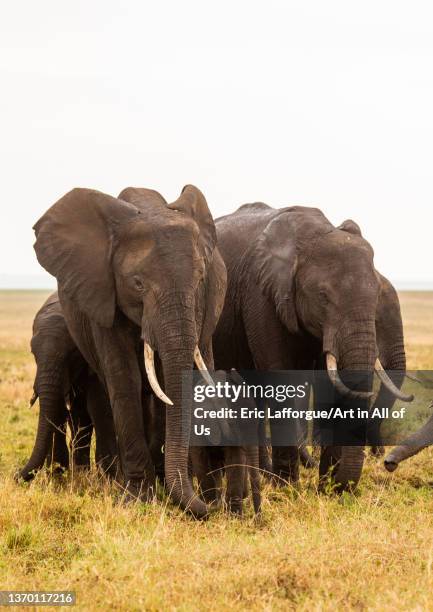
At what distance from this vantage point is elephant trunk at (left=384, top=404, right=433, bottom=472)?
8852mm

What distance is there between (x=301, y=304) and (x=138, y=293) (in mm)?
1992

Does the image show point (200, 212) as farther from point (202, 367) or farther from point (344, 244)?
point (202, 367)

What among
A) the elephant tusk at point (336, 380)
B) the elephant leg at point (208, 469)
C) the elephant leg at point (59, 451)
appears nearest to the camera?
the elephant leg at point (208, 469)

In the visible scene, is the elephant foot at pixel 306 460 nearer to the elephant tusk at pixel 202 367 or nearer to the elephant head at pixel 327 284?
the elephant head at pixel 327 284

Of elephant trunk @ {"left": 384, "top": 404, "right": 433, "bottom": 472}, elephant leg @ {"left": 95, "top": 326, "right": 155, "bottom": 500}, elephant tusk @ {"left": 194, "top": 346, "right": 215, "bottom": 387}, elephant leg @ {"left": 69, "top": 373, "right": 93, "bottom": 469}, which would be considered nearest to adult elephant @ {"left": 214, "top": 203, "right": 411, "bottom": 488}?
elephant trunk @ {"left": 384, "top": 404, "right": 433, "bottom": 472}

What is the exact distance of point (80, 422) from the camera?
12.2m

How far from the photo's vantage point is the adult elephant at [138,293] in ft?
29.0

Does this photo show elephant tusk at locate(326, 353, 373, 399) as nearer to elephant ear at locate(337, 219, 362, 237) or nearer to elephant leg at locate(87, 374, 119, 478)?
elephant ear at locate(337, 219, 362, 237)

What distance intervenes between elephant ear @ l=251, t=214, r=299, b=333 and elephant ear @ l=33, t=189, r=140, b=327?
6.17 ft

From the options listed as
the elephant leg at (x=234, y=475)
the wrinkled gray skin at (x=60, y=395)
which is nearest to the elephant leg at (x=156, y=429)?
the wrinkled gray skin at (x=60, y=395)

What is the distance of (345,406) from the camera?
1057cm

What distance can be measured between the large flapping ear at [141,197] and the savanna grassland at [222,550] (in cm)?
256

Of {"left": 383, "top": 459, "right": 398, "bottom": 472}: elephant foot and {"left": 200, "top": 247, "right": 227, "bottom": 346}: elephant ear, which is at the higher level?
{"left": 200, "top": 247, "right": 227, "bottom": 346}: elephant ear

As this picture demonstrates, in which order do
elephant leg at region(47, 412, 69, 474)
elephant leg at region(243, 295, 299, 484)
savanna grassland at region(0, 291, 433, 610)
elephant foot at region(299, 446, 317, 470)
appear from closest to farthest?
savanna grassland at region(0, 291, 433, 610) < elephant leg at region(243, 295, 299, 484) < elephant leg at region(47, 412, 69, 474) < elephant foot at region(299, 446, 317, 470)
